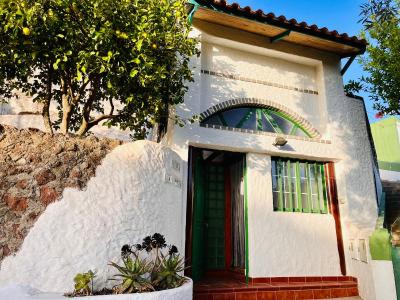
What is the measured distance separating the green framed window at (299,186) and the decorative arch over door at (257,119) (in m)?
0.79

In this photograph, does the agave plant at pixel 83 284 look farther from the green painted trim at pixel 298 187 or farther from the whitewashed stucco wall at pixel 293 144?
the green painted trim at pixel 298 187

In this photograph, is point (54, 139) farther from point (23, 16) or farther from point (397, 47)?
point (397, 47)

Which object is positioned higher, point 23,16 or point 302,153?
point 23,16

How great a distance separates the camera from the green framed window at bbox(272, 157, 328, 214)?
703 centimetres

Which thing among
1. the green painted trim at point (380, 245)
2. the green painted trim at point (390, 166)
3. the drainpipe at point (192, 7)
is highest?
the drainpipe at point (192, 7)

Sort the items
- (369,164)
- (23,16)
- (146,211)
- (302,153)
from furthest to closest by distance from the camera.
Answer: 1. (369,164)
2. (302,153)
3. (146,211)
4. (23,16)

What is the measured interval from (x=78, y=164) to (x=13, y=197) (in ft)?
3.12

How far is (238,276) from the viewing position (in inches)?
263

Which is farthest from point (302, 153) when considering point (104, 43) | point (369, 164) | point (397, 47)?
point (104, 43)

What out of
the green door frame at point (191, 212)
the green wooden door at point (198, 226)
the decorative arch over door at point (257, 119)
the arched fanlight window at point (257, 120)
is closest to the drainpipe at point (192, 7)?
the decorative arch over door at point (257, 119)


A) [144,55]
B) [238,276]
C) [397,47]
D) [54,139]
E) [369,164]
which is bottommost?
[238,276]

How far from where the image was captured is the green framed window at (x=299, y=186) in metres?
7.03

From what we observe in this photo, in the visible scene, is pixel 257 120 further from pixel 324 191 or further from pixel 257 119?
pixel 324 191

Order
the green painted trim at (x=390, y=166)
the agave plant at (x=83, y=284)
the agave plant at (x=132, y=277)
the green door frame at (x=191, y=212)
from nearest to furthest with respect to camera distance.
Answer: the agave plant at (x=83, y=284), the agave plant at (x=132, y=277), the green door frame at (x=191, y=212), the green painted trim at (x=390, y=166)
